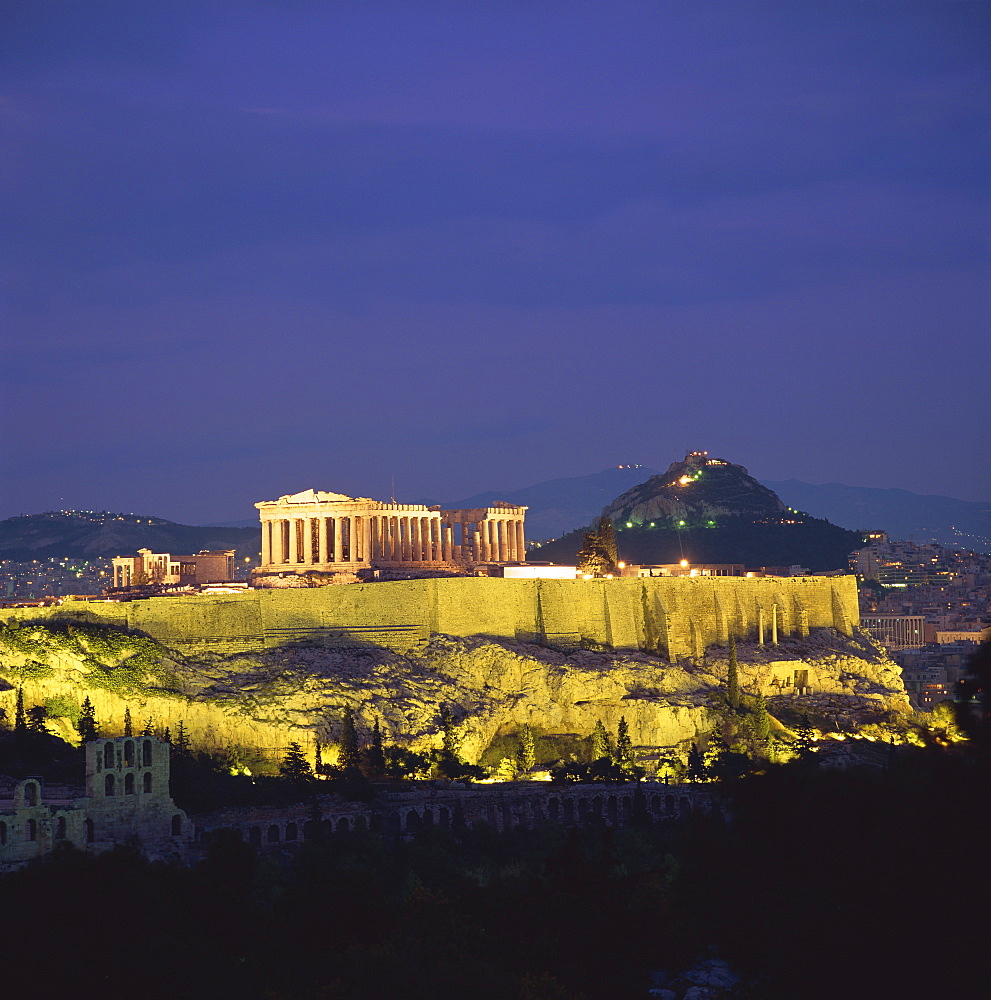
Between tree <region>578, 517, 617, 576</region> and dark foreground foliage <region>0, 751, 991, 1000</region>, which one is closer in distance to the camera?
dark foreground foliage <region>0, 751, 991, 1000</region>

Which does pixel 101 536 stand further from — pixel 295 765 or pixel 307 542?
pixel 295 765

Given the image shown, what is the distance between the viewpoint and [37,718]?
56.6m

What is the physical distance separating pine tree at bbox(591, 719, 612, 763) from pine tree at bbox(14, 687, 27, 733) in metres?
20.2

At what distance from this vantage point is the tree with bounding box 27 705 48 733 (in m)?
55.7

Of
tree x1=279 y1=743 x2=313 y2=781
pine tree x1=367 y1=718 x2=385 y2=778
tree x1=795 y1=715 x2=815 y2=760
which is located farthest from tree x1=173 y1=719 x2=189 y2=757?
tree x1=795 y1=715 x2=815 y2=760

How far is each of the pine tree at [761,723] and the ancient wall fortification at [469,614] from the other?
5.47 metres

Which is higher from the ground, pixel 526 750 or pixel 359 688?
pixel 359 688

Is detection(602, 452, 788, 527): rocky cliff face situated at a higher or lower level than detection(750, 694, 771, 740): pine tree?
higher

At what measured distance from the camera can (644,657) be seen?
7481 centimetres

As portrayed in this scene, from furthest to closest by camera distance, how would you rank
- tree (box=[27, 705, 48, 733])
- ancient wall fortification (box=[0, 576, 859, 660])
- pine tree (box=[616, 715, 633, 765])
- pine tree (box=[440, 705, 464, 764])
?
ancient wall fortification (box=[0, 576, 859, 660]) < pine tree (box=[616, 715, 633, 765]) < pine tree (box=[440, 705, 464, 764]) < tree (box=[27, 705, 48, 733])

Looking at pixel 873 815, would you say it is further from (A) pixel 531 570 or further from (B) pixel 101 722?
(A) pixel 531 570

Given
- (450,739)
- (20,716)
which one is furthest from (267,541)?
(20,716)

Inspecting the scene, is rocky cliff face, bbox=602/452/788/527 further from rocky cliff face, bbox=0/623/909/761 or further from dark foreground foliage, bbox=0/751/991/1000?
dark foreground foliage, bbox=0/751/991/1000

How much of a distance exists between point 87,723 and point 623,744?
63.7 ft
